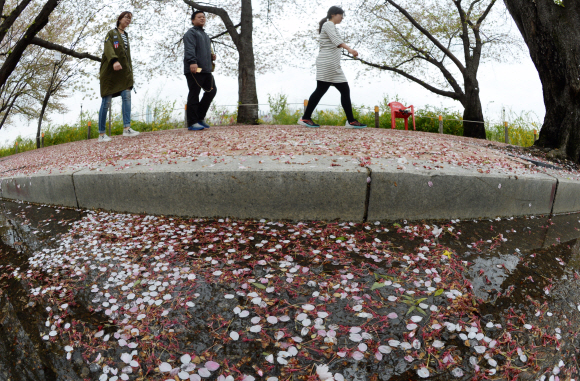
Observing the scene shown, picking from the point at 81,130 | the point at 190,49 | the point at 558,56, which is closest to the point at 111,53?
the point at 190,49

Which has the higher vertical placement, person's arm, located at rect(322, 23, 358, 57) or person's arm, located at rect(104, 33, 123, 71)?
person's arm, located at rect(322, 23, 358, 57)

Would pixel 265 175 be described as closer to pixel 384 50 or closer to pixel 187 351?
pixel 187 351

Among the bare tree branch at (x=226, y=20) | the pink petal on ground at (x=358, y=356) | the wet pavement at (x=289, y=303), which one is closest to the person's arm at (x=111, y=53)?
the wet pavement at (x=289, y=303)

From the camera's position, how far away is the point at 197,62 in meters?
6.28

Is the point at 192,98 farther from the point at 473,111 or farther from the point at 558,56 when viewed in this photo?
the point at 473,111

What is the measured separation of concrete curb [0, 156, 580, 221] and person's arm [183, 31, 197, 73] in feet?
9.12

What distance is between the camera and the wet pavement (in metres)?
1.64

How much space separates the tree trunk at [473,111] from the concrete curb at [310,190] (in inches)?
354

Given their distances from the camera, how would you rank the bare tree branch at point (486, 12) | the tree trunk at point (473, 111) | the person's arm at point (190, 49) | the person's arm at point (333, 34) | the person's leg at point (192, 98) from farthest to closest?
the bare tree branch at point (486, 12) < the tree trunk at point (473, 111) < the person's leg at point (192, 98) < the person's arm at point (190, 49) < the person's arm at point (333, 34)

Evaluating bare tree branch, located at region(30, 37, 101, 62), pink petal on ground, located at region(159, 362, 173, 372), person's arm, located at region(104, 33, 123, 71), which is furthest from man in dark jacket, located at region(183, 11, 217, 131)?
bare tree branch, located at region(30, 37, 101, 62)

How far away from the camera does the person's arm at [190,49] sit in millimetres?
5918

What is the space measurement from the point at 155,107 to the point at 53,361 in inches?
553

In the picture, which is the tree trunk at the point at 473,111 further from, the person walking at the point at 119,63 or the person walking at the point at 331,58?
the person walking at the point at 119,63

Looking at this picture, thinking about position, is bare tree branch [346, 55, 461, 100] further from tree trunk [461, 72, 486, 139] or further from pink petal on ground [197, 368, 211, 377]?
pink petal on ground [197, 368, 211, 377]
